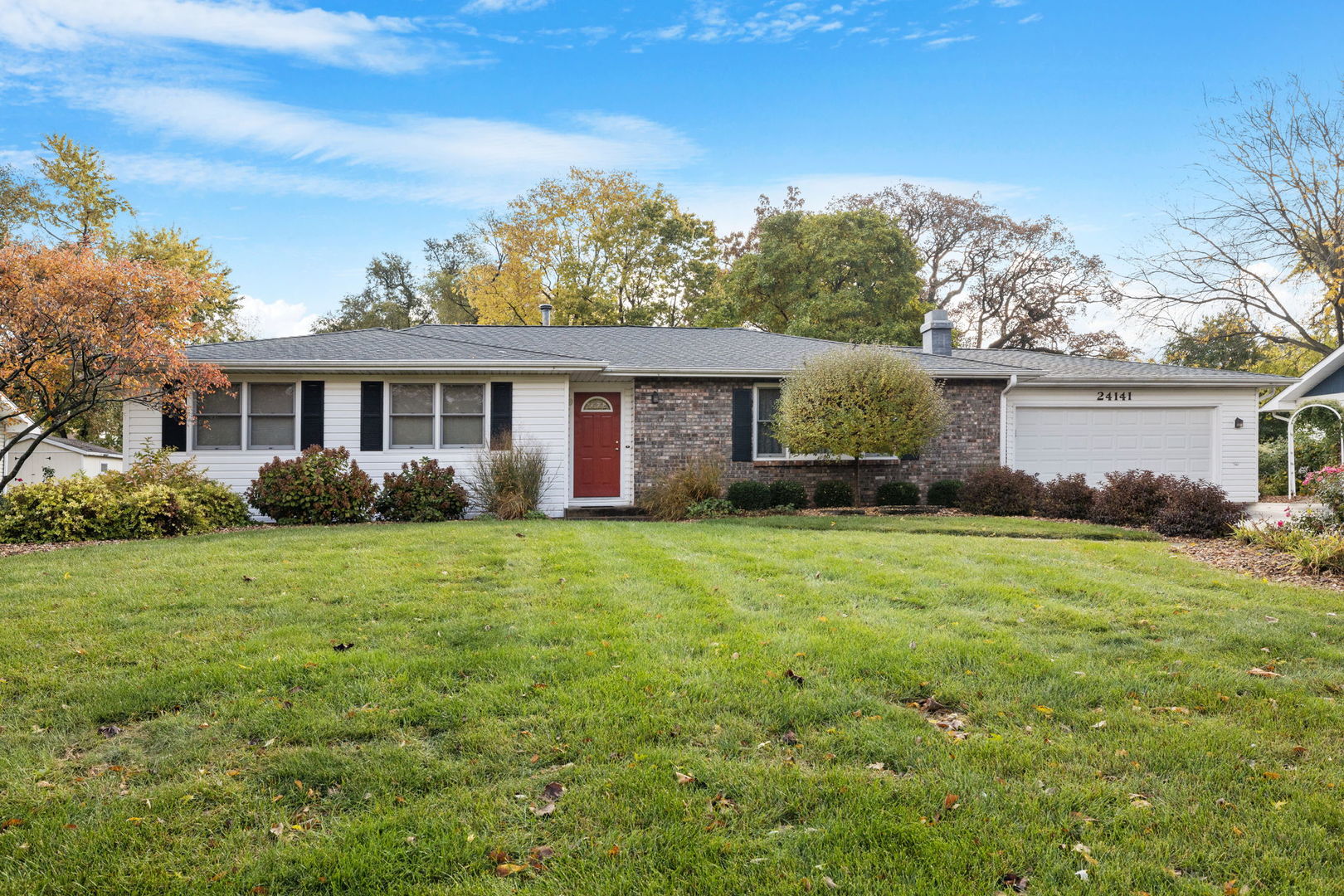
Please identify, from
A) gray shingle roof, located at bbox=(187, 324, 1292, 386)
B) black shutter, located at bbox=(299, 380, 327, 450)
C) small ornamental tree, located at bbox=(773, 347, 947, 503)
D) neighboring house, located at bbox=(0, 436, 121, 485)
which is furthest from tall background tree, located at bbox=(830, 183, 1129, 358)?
neighboring house, located at bbox=(0, 436, 121, 485)

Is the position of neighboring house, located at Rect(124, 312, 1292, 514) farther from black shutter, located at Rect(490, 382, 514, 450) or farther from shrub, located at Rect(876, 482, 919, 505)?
shrub, located at Rect(876, 482, 919, 505)

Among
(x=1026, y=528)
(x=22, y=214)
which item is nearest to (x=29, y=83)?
(x=22, y=214)

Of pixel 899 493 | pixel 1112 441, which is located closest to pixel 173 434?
pixel 899 493

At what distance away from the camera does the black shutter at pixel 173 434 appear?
12.6 m

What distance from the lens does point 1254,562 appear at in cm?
745

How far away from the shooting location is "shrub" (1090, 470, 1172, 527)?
11031mm

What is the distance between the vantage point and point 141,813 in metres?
2.55

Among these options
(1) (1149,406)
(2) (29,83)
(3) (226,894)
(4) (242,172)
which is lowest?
(3) (226,894)

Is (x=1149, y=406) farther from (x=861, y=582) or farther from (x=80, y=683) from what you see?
(x=80, y=683)

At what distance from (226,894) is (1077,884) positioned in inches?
99.9

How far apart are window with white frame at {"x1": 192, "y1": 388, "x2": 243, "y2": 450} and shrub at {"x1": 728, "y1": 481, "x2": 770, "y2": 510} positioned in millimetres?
8932

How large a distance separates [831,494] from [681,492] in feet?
10.3

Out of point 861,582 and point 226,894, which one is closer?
point 226,894

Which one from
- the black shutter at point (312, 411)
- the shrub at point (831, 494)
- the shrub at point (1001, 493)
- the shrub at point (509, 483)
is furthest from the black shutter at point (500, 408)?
the shrub at point (1001, 493)
